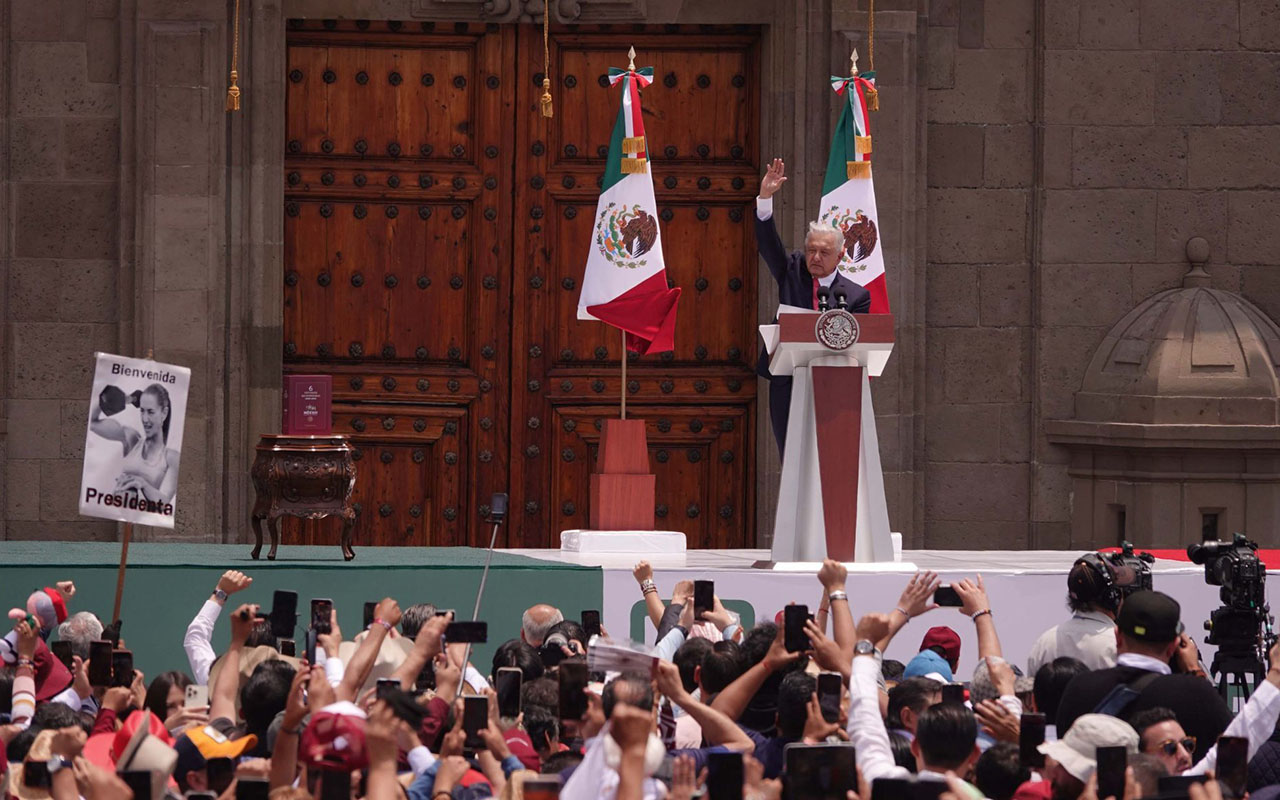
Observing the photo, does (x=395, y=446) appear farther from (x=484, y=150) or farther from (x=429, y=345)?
(x=484, y=150)

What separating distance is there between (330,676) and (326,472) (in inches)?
168

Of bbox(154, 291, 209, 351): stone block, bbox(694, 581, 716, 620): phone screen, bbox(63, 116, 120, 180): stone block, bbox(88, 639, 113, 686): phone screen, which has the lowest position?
bbox(88, 639, 113, 686): phone screen

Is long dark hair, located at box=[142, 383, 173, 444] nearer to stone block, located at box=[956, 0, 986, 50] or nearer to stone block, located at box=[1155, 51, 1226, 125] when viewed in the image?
stone block, located at box=[956, 0, 986, 50]

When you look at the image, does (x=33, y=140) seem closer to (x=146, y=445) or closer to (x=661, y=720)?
(x=146, y=445)

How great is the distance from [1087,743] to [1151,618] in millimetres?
1257

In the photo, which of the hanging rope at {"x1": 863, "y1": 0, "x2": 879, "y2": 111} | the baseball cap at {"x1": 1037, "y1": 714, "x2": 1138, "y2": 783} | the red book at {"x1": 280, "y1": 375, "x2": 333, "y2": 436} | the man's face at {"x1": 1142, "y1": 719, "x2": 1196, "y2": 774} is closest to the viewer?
the baseball cap at {"x1": 1037, "y1": 714, "x2": 1138, "y2": 783}

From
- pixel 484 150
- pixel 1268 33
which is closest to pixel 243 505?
pixel 484 150

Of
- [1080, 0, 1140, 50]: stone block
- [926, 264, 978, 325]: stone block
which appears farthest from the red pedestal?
[1080, 0, 1140, 50]: stone block

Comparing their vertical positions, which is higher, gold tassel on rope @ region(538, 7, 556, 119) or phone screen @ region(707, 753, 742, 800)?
gold tassel on rope @ region(538, 7, 556, 119)

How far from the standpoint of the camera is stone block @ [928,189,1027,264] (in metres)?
12.6

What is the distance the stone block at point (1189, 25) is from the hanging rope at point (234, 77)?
517cm

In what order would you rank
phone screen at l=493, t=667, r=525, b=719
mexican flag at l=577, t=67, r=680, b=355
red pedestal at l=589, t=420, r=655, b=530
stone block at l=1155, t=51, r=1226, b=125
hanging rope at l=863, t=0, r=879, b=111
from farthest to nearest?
stone block at l=1155, t=51, r=1226, b=125 → hanging rope at l=863, t=0, r=879, b=111 → mexican flag at l=577, t=67, r=680, b=355 → red pedestal at l=589, t=420, r=655, b=530 → phone screen at l=493, t=667, r=525, b=719

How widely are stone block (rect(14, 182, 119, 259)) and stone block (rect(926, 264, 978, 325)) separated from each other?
15.2 ft

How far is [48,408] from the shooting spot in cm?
1224
